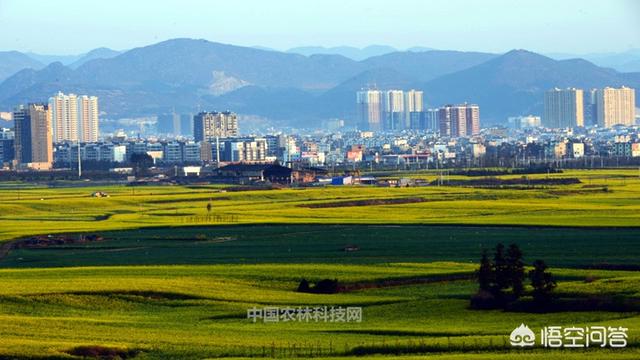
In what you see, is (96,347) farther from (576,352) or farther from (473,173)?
(473,173)

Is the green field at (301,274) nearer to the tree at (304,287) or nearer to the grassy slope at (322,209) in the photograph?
the grassy slope at (322,209)

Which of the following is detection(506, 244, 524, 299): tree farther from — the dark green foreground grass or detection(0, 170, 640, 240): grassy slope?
detection(0, 170, 640, 240): grassy slope

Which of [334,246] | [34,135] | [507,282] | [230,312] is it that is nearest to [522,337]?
[507,282]

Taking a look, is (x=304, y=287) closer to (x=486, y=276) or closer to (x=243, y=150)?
(x=486, y=276)

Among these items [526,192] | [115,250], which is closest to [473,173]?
[526,192]

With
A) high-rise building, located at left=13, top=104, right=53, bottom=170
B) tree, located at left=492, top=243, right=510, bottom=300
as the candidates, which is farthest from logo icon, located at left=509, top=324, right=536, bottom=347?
high-rise building, located at left=13, top=104, right=53, bottom=170

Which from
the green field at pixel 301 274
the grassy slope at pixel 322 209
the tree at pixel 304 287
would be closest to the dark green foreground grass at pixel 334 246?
the green field at pixel 301 274
